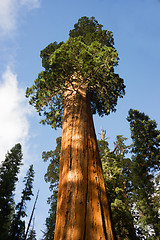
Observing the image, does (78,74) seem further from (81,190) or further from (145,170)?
(145,170)

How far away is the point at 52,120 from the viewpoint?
23.1 feet

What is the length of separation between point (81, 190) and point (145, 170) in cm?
1074

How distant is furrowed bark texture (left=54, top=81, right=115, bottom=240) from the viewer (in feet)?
6.98

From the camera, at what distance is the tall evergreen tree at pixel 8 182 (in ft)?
55.7

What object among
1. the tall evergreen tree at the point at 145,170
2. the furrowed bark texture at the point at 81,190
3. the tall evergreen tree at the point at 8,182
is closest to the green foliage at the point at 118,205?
the tall evergreen tree at the point at 145,170

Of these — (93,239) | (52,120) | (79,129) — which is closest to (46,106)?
(52,120)

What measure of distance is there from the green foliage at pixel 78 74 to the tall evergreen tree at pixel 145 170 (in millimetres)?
6129

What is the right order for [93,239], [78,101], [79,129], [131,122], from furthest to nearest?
[131,122]
[78,101]
[79,129]
[93,239]

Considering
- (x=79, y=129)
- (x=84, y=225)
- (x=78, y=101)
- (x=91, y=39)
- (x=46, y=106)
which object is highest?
(x=91, y=39)

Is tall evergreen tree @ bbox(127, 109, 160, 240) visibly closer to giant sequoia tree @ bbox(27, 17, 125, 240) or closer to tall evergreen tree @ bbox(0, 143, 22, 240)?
giant sequoia tree @ bbox(27, 17, 125, 240)

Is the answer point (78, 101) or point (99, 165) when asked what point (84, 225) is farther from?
point (78, 101)

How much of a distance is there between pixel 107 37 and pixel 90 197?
24.9 ft

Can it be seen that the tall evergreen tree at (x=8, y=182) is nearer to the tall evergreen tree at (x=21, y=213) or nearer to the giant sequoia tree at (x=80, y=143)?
the tall evergreen tree at (x=21, y=213)

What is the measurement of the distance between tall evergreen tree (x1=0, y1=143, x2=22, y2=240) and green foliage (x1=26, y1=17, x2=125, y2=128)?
15251mm
